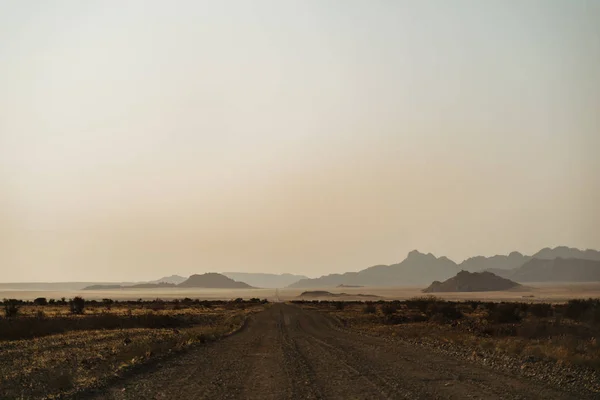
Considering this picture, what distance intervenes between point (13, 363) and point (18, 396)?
29.1 ft

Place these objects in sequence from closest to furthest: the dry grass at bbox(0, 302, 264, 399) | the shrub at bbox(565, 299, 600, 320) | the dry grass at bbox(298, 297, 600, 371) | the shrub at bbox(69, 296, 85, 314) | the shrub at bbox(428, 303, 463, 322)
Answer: the dry grass at bbox(0, 302, 264, 399)
the dry grass at bbox(298, 297, 600, 371)
the shrub at bbox(565, 299, 600, 320)
the shrub at bbox(428, 303, 463, 322)
the shrub at bbox(69, 296, 85, 314)

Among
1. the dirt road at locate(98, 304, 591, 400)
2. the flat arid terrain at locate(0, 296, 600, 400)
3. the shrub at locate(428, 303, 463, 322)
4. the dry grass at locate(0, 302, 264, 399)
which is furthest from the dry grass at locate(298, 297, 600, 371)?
the dry grass at locate(0, 302, 264, 399)

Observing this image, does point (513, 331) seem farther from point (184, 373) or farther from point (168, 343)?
point (184, 373)

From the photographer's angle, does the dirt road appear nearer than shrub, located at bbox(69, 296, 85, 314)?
Yes

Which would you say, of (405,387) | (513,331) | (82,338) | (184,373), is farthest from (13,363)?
(513,331)

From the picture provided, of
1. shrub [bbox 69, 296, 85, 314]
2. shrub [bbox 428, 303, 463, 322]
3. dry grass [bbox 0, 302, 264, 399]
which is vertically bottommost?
shrub [bbox 428, 303, 463, 322]

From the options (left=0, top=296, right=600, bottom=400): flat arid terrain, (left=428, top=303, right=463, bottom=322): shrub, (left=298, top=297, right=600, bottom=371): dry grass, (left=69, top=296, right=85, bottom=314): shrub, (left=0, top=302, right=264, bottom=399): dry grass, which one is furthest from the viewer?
(left=69, top=296, right=85, bottom=314): shrub

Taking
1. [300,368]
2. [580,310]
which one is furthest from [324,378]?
[580,310]

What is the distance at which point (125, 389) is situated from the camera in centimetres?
1630

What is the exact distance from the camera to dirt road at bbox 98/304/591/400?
14859mm

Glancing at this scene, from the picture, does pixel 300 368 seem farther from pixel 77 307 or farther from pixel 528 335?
pixel 77 307

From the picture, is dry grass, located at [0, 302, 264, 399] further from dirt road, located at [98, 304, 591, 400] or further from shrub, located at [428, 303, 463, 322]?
shrub, located at [428, 303, 463, 322]

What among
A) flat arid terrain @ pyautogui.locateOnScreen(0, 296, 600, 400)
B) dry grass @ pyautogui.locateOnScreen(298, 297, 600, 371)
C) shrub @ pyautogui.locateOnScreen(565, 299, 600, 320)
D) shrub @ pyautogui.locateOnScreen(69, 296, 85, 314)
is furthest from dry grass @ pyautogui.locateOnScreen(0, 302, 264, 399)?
shrub @ pyautogui.locateOnScreen(565, 299, 600, 320)

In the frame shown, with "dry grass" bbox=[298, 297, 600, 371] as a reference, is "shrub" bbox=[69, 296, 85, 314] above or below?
above
